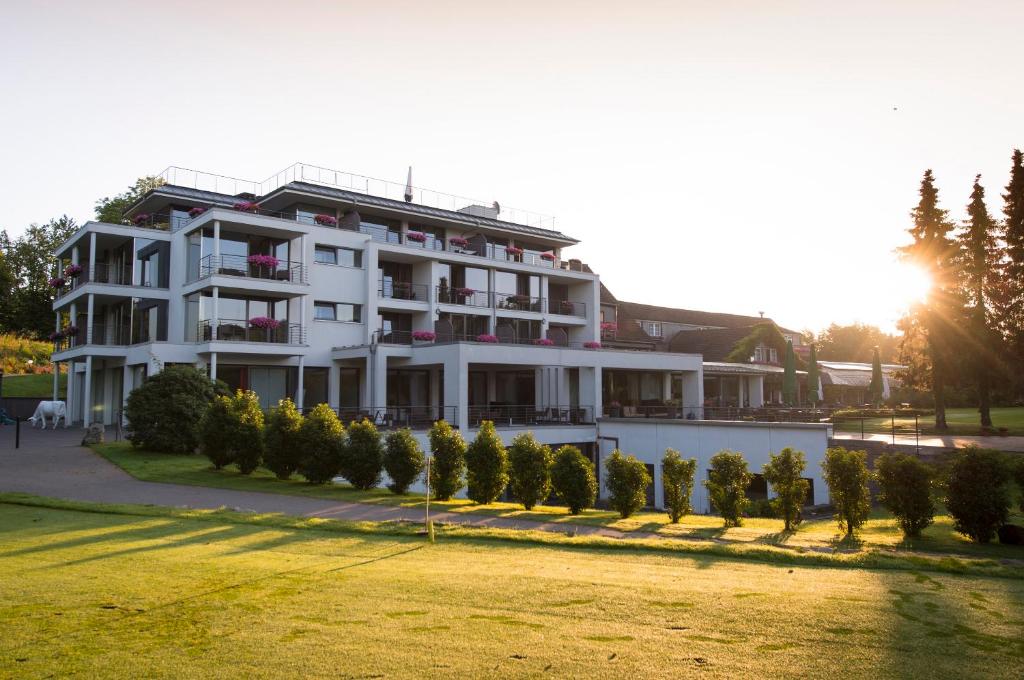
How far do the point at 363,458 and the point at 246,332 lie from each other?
1760cm

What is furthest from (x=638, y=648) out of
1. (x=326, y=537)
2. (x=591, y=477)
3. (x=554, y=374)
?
(x=554, y=374)

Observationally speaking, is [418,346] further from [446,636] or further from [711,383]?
[446,636]

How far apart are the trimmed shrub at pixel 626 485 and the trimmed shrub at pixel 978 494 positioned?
230 inches

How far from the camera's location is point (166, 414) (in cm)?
2388

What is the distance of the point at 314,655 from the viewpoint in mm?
5574

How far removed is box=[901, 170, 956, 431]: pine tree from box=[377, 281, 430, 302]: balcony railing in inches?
971

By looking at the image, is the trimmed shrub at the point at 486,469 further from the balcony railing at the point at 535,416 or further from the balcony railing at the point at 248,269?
the balcony railing at the point at 248,269

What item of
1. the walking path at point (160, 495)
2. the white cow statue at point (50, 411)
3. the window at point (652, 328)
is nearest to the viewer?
the walking path at point (160, 495)

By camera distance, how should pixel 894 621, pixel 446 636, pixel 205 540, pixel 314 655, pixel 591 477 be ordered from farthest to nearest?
pixel 591 477 < pixel 205 540 < pixel 894 621 < pixel 446 636 < pixel 314 655

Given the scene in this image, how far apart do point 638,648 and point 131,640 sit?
4025 mm

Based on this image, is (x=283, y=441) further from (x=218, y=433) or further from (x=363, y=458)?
(x=363, y=458)

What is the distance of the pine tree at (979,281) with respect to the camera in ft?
112

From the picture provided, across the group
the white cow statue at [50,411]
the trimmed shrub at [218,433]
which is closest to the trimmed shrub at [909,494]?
the trimmed shrub at [218,433]

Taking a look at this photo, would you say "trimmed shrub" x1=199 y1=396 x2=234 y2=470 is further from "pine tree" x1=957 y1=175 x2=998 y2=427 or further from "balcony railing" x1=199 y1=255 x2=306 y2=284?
"pine tree" x1=957 y1=175 x2=998 y2=427
